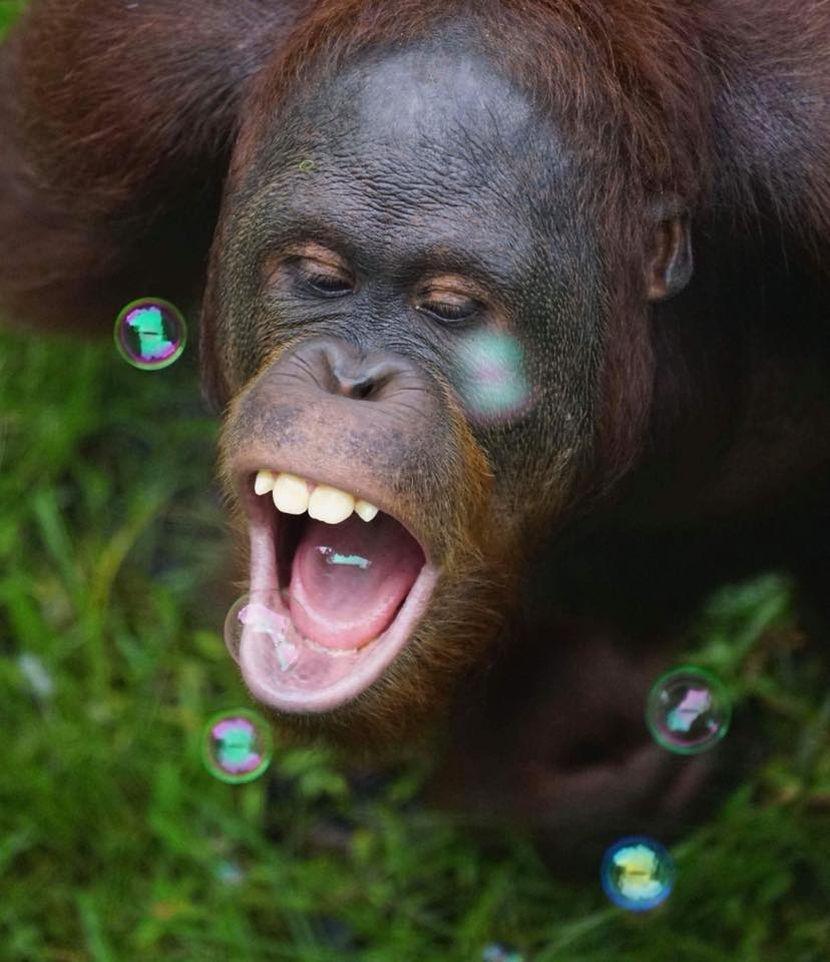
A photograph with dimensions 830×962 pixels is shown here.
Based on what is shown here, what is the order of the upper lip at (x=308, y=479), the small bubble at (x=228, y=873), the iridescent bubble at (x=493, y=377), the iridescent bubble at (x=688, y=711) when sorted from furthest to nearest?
the small bubble at (x=228, y=873) → the iridescent bubble at (x=688, y=711) → the iridescent bubble at (x=493, y=377) → the upper lip at (x=308, y=479)

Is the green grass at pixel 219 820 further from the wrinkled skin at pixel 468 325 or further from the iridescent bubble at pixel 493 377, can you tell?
the iridescent bubble at pixel 493 377

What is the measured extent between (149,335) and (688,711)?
1.34m

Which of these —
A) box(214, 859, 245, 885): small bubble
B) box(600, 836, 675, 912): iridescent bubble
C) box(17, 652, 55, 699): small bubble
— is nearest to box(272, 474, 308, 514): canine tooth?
box(600, 836, 675, 912): iridescent bubble

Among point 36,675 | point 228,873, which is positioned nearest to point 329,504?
point 228,873

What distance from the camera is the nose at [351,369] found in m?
2.91

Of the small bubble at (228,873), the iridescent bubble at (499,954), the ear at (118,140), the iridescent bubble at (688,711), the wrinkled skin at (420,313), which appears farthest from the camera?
the small bubble at (228,873)

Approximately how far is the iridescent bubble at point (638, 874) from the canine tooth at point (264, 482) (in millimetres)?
1386

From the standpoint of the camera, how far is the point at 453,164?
2955 millimetres

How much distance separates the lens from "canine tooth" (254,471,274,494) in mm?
2906

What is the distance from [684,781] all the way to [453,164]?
191 cm

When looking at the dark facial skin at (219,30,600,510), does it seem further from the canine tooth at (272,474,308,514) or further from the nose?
the canine tooth at (272,474,308,514)

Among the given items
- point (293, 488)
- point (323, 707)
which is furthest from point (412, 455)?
point (323, 707)

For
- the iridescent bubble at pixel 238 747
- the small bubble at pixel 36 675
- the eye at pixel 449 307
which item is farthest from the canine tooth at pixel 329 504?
the small bubble at pixel 36 675

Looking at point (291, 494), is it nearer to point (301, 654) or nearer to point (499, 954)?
point (301, 654)
